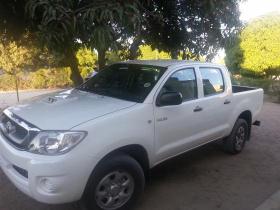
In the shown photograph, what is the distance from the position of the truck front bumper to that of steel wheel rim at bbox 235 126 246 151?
368cm

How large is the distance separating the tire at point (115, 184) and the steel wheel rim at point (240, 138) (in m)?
2.89

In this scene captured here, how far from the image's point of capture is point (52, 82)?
66.7 ft

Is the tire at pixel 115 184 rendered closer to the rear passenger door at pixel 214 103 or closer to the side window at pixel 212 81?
the rear passenger door at pixel 214 103

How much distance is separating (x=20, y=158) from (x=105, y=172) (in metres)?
0.89

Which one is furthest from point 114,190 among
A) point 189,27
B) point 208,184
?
point 189,27

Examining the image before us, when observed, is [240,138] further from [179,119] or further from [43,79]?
[43,79]

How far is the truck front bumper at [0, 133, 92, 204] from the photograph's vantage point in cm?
333

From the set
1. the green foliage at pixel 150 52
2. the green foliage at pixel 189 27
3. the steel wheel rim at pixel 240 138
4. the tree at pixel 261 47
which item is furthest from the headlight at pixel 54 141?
the tree at pixel 261 47

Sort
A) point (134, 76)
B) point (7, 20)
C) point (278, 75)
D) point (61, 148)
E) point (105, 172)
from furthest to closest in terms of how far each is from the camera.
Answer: point (278, 75), point (7, 20), point (134, 76), point (105, 172), point (61, 148)

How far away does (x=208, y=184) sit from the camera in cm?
505

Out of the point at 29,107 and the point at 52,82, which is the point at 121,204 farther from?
the point at 52,82

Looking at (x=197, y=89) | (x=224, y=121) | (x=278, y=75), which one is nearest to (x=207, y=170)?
(x=224, y=121)

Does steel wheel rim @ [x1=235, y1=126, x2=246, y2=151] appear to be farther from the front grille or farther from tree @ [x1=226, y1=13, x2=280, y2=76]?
tree @ [x1=226, y1=13, x2=280, y2=76]

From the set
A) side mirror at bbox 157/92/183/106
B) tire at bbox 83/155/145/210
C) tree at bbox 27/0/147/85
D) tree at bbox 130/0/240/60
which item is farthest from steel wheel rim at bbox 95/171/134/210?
tree at bbox 130/0/240/60
